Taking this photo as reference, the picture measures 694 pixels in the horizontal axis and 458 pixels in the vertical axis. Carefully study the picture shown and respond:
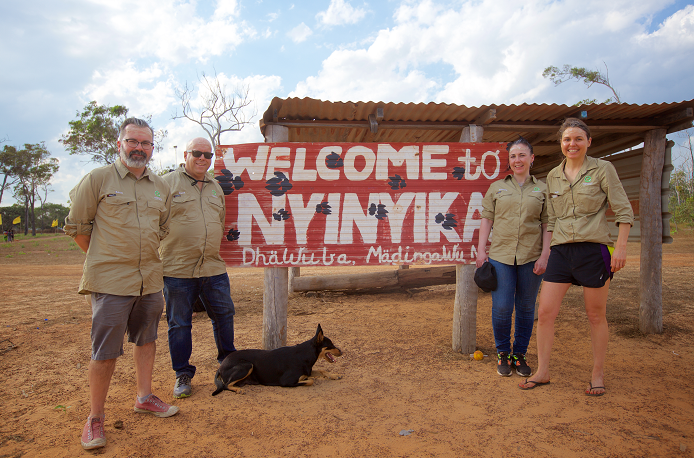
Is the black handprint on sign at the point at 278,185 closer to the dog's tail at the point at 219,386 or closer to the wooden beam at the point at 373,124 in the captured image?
the wooden beam at the point at 373,124

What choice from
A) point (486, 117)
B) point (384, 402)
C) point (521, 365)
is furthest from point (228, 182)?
point (521, 365)

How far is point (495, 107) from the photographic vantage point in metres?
4.70

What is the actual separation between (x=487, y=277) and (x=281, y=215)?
2474 millimetres

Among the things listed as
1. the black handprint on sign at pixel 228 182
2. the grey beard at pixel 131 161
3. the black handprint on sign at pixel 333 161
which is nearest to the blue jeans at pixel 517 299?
the black handprint on sign at pixel 333 161

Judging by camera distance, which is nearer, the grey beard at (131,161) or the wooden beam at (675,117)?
the grey beard at (131,161)

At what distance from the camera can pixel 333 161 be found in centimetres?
468

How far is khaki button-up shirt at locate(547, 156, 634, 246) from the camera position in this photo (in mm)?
3166

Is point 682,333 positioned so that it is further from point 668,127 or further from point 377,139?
point 377,139

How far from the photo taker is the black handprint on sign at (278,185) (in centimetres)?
458

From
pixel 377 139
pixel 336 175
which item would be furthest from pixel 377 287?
pixel 336 175

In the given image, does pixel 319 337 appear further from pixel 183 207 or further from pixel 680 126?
pixel 680 126

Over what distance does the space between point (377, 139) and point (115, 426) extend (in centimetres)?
523

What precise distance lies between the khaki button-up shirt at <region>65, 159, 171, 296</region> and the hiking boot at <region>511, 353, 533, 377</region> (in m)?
3.62

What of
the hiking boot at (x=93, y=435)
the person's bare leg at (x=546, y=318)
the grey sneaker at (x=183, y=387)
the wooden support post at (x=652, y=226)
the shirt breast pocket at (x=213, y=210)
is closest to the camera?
the hiking boot at (x=93, y=435)
